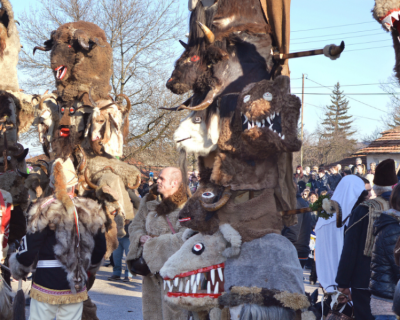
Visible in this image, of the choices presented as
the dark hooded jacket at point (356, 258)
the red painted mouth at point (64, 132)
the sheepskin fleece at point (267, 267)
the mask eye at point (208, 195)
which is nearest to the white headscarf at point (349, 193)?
the dark hooded jacket at point (356, 258)

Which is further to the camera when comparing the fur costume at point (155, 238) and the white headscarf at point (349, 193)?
the white headscarf at point (349, 193)

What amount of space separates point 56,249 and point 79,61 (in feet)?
9.65

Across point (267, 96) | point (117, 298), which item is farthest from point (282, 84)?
→ point (117, 298)

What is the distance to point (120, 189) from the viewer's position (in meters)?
5.88

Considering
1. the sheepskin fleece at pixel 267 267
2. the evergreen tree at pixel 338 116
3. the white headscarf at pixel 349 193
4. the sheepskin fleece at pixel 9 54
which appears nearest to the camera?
the sheepskin fleece at pixel 267 267

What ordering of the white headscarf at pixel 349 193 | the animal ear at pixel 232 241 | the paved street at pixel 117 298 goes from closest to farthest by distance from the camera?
the animal ear at pixel 232 241
the white headscarf at pixel 349 193
the paved street at pixel 117 298

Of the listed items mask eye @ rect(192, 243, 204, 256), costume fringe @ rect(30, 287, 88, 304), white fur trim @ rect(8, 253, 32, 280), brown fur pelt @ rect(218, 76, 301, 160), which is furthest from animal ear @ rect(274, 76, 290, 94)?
white fur trim @ rect(8, 253, 32, 280)

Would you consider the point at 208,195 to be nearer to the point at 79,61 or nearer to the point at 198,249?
the point at 198,249

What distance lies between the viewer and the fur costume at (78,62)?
6.19 metres

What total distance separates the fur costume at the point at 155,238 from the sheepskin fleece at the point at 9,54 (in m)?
3.16

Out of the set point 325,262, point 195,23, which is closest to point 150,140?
point 325,262

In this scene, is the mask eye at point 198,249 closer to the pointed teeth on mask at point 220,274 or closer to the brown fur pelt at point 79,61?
the pointed teeth on mask at point 220,274

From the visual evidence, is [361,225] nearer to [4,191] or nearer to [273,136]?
[273,136]

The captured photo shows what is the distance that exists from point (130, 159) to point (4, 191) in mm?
10492
